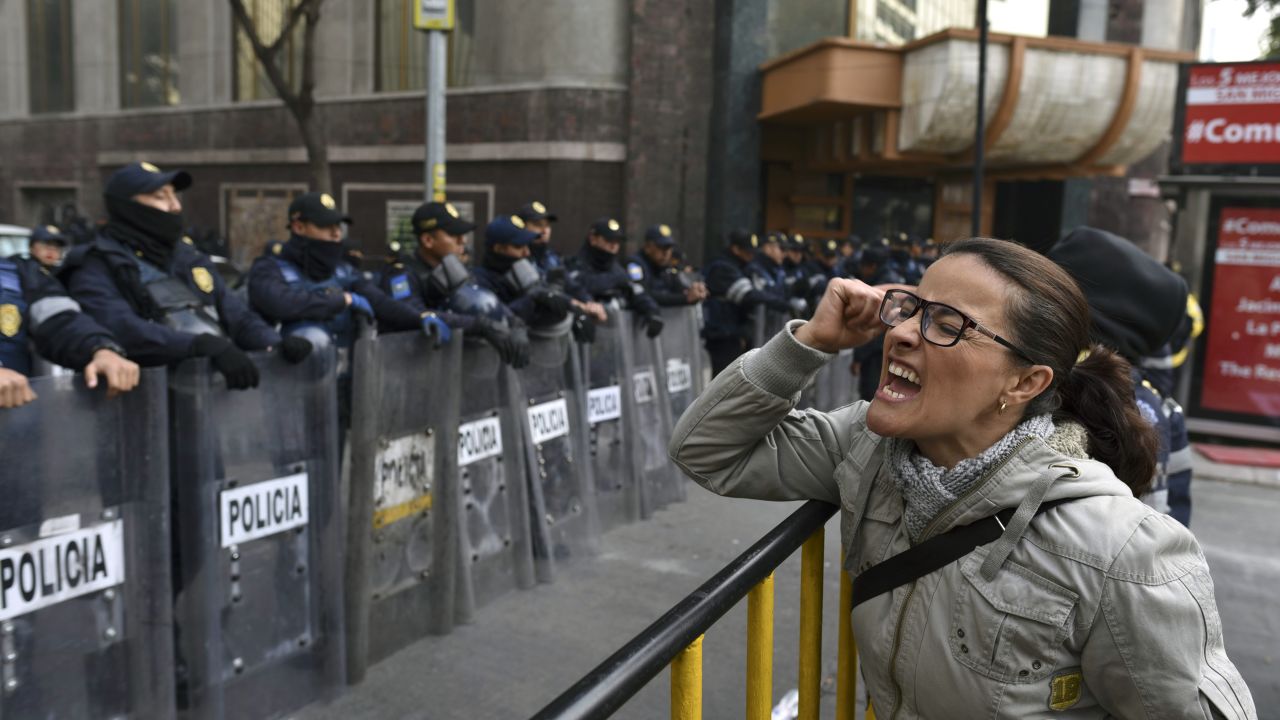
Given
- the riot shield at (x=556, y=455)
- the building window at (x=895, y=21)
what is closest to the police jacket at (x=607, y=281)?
the riot shield at (x=556, y=455)

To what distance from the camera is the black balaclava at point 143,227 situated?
439 cm

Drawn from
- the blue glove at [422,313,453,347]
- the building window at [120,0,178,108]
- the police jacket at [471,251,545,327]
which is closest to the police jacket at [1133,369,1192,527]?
the blue glove at [422,313,453,347]

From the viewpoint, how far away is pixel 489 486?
17.8 feet

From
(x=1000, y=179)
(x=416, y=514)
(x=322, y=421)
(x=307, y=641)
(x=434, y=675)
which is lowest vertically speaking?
(x=434, y=675)

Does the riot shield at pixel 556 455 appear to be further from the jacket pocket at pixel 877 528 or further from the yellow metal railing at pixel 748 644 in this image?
the jacket pocket at pixel 877 528

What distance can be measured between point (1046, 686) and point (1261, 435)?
33.1ft

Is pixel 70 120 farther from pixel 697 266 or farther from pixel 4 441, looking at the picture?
pixel 4 441

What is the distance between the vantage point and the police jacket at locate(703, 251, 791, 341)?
34.4 feet

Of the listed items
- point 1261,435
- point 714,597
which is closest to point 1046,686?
point 714,597

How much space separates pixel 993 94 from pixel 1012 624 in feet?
62.5

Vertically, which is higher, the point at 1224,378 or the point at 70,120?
the point at 70,120

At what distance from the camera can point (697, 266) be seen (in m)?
20.6

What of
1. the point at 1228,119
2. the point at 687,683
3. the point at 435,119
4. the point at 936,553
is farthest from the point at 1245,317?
the point at 687,683

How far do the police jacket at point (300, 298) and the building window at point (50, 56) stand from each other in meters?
26.0
